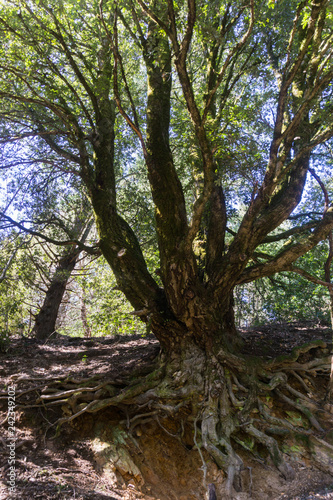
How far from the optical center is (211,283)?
4.79 metres

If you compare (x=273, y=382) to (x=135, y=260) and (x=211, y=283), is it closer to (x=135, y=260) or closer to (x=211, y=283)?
(x=211, y=283)

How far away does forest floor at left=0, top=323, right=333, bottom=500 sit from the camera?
332 cm

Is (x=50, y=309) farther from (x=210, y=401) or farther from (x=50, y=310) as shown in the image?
(x=210, y=401)

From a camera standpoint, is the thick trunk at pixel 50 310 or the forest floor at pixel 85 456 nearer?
the forest floor at pixel 85 456

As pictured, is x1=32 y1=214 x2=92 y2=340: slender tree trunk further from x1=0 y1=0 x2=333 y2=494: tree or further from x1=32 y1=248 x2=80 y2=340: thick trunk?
x1=0 y1=0 x2=333 y2=494: tree

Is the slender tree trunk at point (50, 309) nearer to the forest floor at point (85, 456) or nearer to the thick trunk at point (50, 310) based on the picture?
the thick trunk at point (50, 310)

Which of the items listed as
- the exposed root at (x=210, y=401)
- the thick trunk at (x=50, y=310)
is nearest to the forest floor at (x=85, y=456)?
the exposed root at (x=210, y=401)

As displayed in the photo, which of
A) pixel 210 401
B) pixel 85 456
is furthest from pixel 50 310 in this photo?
pixel 210 401

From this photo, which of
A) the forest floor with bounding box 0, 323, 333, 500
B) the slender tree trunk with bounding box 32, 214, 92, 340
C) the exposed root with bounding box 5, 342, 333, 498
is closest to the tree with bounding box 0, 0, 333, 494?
the exposed root with bounding box 5, 342, 333, 498

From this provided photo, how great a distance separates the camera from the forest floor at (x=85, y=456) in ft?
10.9

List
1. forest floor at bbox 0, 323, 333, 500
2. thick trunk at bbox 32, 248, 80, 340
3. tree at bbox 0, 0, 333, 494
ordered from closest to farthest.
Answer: forest floor at bbox 0, 323, 333, 500
tree at bbox 0, 0, 333, 494
thick trunk at bbox 32, 248, 80, 340

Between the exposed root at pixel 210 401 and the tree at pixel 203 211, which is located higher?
the tree at pixel 203 211

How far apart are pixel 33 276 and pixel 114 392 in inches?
164

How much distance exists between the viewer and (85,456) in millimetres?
3979
